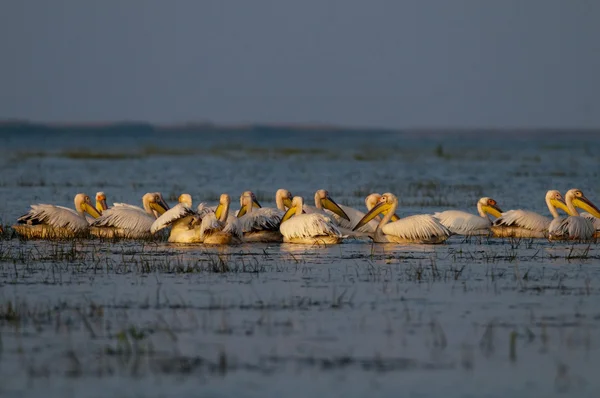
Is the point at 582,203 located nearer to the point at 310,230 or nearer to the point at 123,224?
the point at 310,230

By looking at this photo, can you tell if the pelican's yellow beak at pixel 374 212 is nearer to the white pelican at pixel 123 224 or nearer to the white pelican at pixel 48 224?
the white pelican at pixel 123 224

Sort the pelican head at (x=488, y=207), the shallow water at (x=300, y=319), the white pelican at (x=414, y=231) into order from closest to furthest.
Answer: the shallow water at (x=300, y=319)
the white pelican at (x=414, y=231)
the pelican head at (x=488, y=207)

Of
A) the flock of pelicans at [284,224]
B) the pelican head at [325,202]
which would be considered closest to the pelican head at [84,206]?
the flock of pelicans at [284,224]

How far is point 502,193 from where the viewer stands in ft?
70.8

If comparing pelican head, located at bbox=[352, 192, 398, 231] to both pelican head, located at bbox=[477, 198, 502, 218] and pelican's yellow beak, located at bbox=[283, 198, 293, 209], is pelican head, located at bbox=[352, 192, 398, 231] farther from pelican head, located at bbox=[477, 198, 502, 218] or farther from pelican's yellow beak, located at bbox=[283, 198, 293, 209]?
pelican head, located at bbox=[477, 198, 502, 218]

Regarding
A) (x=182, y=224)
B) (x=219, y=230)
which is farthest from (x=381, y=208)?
(x=182, y=224)

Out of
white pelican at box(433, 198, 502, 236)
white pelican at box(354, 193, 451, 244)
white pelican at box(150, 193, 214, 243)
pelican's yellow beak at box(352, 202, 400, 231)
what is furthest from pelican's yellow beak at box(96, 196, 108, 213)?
white pelican at box(433, 198, 502, 236)

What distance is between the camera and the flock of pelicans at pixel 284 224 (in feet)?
40.5

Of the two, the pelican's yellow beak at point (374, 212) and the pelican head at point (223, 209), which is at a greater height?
the pelican head at point (223, 209)

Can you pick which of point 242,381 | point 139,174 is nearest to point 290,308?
point 242,381

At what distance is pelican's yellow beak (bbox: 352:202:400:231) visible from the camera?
13.5m

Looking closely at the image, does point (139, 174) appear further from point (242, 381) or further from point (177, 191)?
point (242, 381)

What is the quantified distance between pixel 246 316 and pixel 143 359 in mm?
1382

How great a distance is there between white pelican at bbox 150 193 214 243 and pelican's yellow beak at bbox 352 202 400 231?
1902mm
